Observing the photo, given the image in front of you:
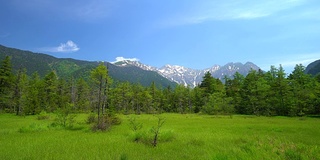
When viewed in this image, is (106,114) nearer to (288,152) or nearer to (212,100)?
(288,152)

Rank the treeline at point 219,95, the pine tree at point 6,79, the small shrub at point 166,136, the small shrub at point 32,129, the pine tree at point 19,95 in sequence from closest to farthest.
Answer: the small shrub at point 166,136
the small shrub at point 32,129
the treeline at point 219,95
the pine tree at point 19,95
the pine tree at point 6,79

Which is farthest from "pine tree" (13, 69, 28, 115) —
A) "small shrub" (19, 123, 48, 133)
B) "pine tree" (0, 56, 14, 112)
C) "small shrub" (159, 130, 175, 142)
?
"small shrub" (159, 130, 175, 142)

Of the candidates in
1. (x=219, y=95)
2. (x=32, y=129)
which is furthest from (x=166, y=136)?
(x=219, y=95)

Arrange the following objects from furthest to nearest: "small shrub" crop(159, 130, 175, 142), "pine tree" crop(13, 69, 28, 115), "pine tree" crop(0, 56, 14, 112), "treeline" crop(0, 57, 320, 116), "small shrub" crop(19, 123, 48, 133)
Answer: "pine tree" crop(0, 56, 14, 112) → "pine tree" crop(13, 69, 28, 115) → "treeline" crop(0, 57, 320, 116) → "small shrub" crop(19, 123, 48, 133) → "small shrub" crop(159, 130, 175, 142)

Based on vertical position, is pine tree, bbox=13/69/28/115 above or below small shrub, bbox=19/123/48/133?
above

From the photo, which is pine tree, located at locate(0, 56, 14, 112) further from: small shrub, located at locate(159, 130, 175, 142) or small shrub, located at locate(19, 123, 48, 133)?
small shrub, located at locate(159, 130, 175, 142)

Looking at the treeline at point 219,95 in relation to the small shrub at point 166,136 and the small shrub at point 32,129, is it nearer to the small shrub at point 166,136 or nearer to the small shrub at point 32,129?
the small shrub at point 32,129

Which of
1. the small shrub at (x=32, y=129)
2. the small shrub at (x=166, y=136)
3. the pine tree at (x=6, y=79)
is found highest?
the pine tree at (x=6, y=79)

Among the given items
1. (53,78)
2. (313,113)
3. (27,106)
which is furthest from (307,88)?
(53,78)

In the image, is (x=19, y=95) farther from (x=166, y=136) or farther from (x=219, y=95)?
(x=219, y=95)

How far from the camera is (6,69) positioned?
55.9 metres

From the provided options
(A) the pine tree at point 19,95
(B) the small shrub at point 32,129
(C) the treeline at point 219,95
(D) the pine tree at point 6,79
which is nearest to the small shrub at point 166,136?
(C) the treeline at point 219,95

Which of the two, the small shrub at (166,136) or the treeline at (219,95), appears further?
the treeline at (219,95)

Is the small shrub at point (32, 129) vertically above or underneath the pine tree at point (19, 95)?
underneath
